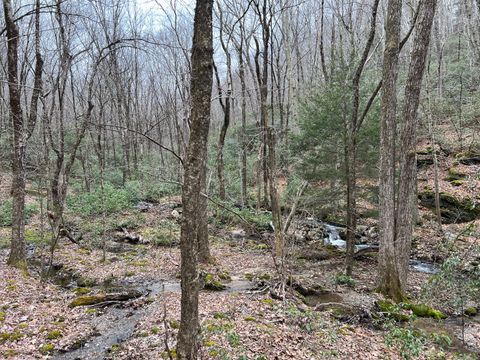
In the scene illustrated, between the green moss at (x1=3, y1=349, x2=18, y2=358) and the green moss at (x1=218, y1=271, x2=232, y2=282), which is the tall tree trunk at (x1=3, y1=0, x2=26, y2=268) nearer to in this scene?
the green moss at (x1=3, y1=349, x2=18, y2=358)

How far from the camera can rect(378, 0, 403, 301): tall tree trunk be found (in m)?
8.08

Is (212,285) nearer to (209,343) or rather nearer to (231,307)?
(231,307)

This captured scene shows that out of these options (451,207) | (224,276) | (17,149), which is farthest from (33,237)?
(451,207)

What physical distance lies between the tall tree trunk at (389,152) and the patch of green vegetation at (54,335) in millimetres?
6758

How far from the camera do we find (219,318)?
6148mm

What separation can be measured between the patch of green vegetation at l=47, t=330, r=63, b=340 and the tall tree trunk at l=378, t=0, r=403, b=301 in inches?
266

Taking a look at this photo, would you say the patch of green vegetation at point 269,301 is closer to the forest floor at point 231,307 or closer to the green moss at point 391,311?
the forest floor at point 231,307

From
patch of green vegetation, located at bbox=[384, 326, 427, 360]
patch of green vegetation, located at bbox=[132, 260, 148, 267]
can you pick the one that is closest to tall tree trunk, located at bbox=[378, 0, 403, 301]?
patch of green vegetation, located at bbox=[384, 326, 427, 360]

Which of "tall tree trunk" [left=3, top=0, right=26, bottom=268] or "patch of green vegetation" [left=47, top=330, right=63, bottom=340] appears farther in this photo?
"tall tree trunk" [left=3, top=0, right=26, bottom=268]

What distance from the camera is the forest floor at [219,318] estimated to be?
5242mm

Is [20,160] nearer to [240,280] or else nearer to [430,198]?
[240,280]

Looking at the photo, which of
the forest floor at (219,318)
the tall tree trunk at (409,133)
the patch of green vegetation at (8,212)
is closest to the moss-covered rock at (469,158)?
the forest floor at (219,318)

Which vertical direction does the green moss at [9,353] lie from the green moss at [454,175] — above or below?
below

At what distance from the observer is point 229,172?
2022 cm
